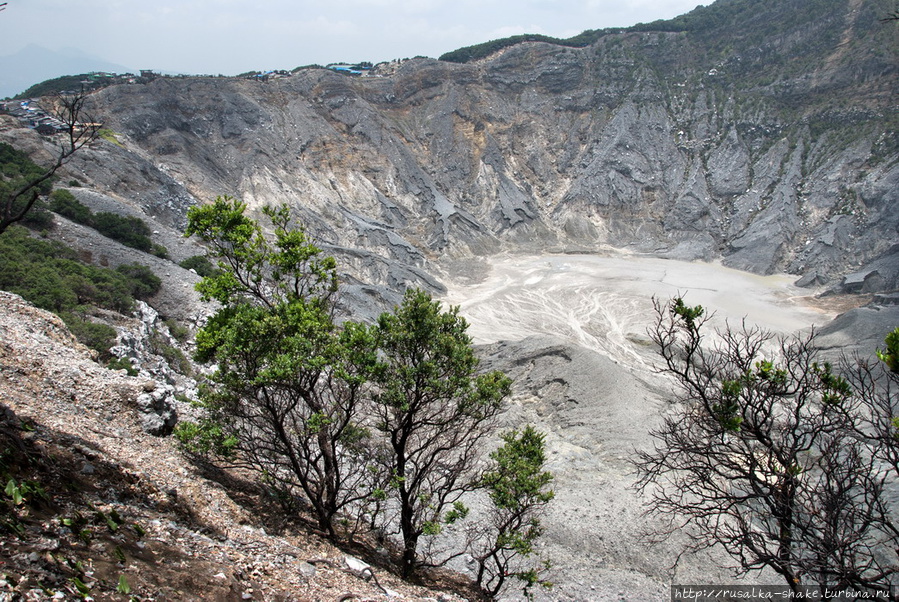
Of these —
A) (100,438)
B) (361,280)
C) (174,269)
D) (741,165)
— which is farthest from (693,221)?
(100,438)

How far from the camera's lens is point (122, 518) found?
548 cm

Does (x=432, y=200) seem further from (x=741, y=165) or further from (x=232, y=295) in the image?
(x=232, y=295)

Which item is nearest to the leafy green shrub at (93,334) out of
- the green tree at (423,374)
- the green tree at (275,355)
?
the green tree at (275,355)

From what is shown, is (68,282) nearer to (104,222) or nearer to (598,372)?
(104,222)

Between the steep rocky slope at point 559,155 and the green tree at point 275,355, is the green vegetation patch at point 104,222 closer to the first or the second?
the steep rocky slope at point 559,155

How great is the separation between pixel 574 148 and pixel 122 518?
60209mm

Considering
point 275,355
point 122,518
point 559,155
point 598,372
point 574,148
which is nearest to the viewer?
point 122,518

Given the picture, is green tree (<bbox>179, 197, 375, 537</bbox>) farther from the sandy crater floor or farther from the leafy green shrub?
the leafy green shrub

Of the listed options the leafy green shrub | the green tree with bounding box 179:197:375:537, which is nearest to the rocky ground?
the green tree with bounding box 179:197:375:537

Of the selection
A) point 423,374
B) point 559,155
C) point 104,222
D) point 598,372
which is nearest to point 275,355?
point 423,374

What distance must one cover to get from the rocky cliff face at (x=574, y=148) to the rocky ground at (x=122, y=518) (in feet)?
99.2

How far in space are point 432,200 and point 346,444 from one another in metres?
45.6

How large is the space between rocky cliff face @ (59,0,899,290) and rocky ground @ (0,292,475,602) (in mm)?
30235

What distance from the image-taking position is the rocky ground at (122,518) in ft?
14.2
